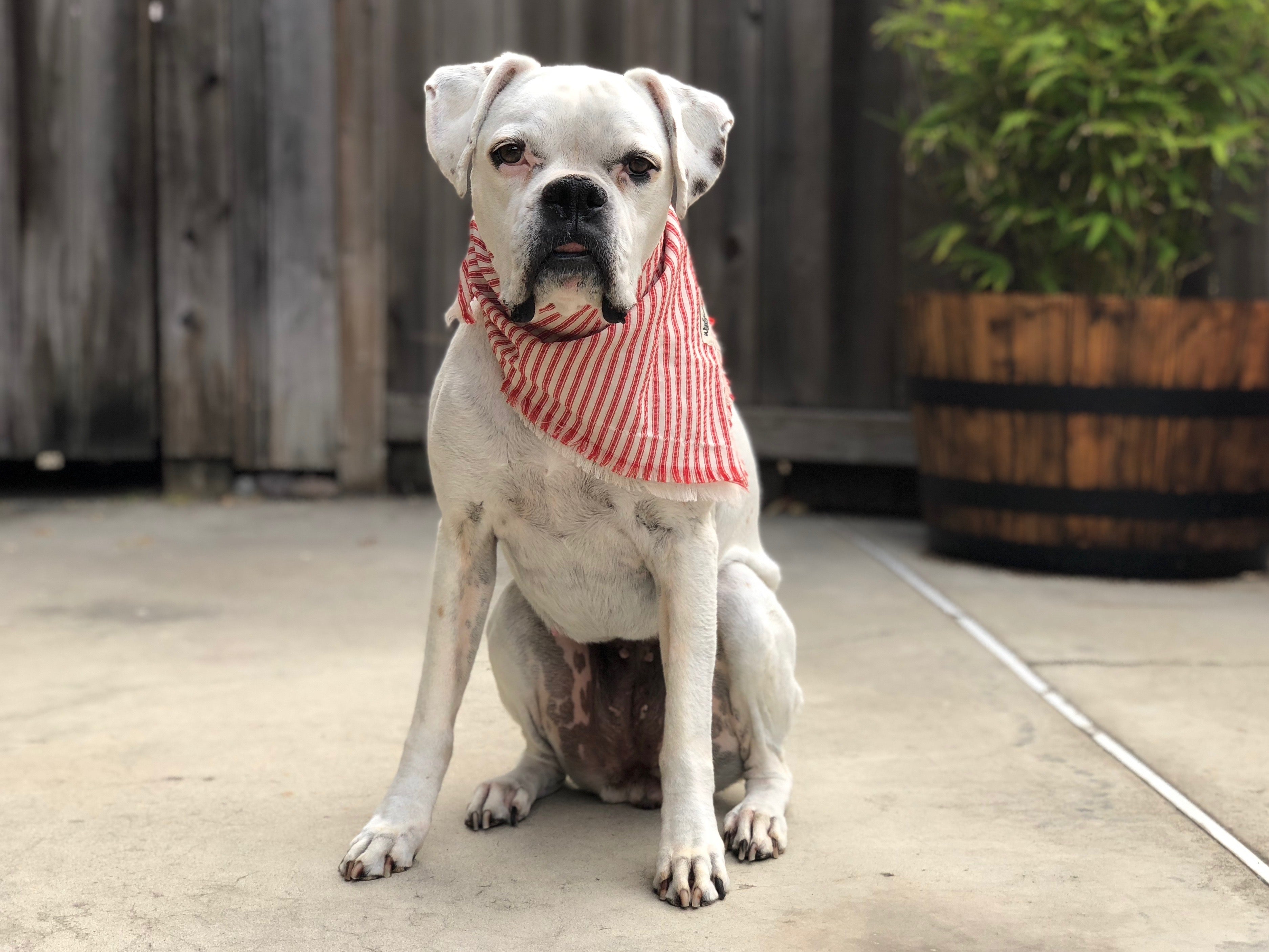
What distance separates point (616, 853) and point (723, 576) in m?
0.53

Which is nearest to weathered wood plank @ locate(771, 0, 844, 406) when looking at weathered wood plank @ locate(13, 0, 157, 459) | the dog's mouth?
weathered wood plank @ locate(13, 0, 157, 459)

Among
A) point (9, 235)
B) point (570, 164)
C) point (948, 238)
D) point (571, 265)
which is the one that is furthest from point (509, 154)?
point (9, 235)

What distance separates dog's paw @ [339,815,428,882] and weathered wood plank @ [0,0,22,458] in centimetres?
407

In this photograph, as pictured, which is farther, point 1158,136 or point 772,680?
point 1158,136

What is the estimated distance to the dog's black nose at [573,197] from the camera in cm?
211

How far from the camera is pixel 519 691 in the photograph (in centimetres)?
259

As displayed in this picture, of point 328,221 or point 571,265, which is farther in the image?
point 328,221

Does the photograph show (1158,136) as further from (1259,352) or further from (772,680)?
(772,680)

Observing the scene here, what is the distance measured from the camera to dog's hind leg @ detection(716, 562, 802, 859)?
2.43 meters

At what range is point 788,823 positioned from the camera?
2521 millimetres

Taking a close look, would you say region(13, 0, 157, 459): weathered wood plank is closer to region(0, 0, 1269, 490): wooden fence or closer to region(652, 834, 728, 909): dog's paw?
region(0, 0, 1269, 490): wooden fence

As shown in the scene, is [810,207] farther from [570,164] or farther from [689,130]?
[570,164]

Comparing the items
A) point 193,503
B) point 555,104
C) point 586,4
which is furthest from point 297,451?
point 555,104

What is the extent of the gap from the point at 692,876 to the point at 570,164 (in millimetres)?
1144
